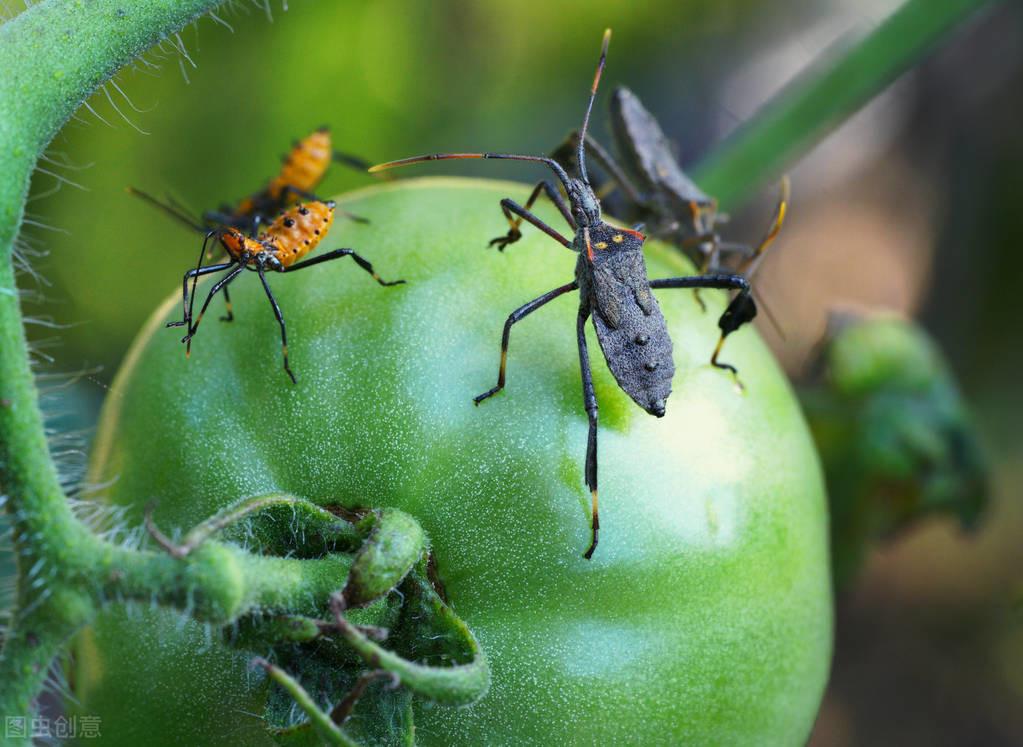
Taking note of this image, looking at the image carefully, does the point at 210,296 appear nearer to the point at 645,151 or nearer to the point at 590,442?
the point at 590,442

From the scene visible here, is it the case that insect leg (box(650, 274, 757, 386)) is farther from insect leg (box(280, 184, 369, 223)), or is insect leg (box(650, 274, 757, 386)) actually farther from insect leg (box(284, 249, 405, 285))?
insect leg (box(280, 184, 369, 223))

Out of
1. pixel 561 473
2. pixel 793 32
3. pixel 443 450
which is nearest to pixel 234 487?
pixel 443 450

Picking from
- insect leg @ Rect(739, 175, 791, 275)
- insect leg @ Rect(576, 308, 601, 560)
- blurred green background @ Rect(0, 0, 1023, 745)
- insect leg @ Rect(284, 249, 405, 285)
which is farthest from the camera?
blurred green background @ Rect(0, 0, 1023, 745)

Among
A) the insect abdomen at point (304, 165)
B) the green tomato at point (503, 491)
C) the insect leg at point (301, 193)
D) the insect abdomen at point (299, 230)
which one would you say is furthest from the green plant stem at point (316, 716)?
the insect abdomen at point (304, 165)

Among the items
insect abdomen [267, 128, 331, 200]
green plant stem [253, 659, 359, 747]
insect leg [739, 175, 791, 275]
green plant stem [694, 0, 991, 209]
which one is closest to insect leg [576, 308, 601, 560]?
green plant stem [253, 659, 359, 747]

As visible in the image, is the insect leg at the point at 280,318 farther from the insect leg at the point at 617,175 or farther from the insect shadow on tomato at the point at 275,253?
the insect leg at the point at 617,175

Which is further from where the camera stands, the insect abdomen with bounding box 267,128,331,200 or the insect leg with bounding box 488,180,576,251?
the insect abdomen with bounding box 267,128,331,200
